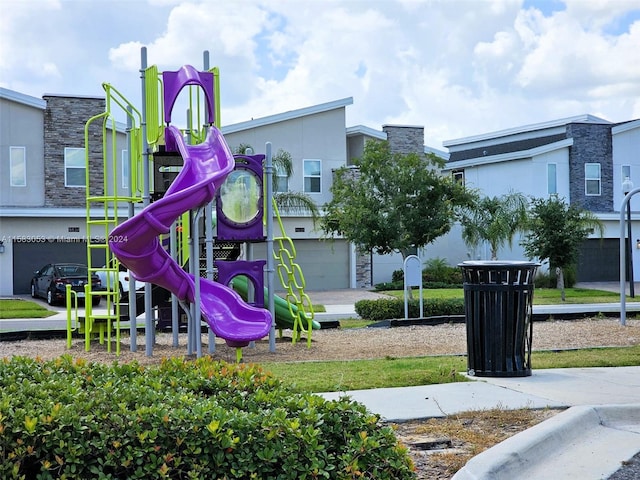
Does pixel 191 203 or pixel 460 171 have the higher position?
pixel 460 171

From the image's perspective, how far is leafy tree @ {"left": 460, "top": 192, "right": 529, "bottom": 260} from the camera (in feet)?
114

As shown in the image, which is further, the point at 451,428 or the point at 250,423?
the point at 451,428

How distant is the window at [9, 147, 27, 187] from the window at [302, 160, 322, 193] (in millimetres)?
10787

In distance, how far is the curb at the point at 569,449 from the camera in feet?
19.3

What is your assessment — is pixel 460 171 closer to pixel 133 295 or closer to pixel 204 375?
pixel 133 295

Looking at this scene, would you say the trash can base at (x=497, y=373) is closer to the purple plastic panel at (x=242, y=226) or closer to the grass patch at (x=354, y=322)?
the purple plastic panel at (x=242, y=226)

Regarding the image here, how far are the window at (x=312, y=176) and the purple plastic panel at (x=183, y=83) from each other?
2190cm

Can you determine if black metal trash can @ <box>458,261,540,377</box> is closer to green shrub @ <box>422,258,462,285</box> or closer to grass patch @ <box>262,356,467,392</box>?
grass patch @ <box>262,356,467,392</box>

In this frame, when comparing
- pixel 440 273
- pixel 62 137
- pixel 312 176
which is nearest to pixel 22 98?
pixel 62 137

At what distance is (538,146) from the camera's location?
3953cm

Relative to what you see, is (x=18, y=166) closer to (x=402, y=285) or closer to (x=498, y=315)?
(x=402, y=285)

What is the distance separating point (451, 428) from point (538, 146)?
3409 centimetres

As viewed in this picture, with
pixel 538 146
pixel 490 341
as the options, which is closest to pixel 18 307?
pixel 490 341

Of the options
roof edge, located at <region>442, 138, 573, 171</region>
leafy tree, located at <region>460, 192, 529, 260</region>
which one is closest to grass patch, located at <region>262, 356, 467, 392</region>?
leafy tree, located at <region>460, 192, 529, 260</region>
